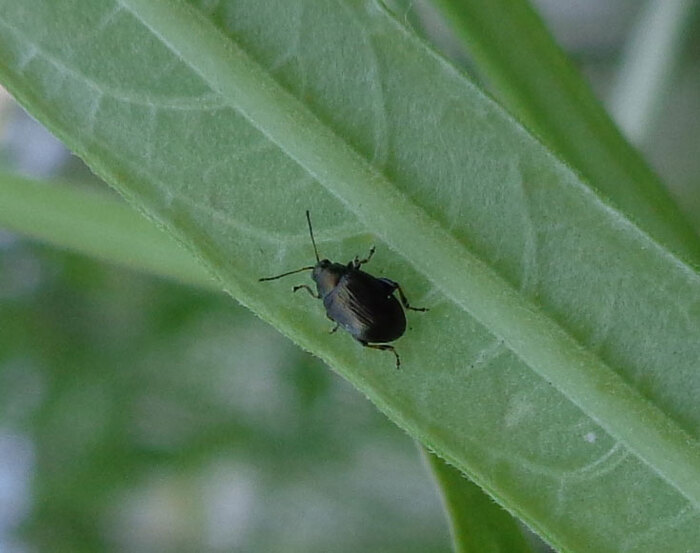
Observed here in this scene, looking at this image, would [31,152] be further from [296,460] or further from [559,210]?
[559,210]

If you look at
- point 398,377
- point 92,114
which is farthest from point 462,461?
point 92,114

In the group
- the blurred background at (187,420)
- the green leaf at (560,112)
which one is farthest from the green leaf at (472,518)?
the blurred background at (187,420)

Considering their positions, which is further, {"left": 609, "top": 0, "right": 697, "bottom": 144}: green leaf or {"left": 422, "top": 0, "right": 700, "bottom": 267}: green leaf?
{"left": 609, "top": 0, "right": 697, "bottom": 144}: green leaf

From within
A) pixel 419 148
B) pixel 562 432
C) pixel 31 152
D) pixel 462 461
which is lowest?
pixel 462 461

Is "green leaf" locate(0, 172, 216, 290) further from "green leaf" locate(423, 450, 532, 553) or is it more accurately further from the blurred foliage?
the blurred foliage

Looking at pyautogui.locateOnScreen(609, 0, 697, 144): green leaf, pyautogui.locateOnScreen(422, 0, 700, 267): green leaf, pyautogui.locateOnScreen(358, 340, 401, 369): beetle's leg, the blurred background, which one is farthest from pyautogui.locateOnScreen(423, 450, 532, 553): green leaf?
the blurred background

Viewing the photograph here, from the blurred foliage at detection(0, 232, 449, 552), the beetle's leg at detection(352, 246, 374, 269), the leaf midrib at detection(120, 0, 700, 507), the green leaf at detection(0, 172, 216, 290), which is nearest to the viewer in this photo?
the leaf midrib at detection(120, 0, 700, 507)

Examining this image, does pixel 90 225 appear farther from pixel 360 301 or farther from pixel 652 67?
pixel 652 67

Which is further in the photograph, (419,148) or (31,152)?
(31,152)
